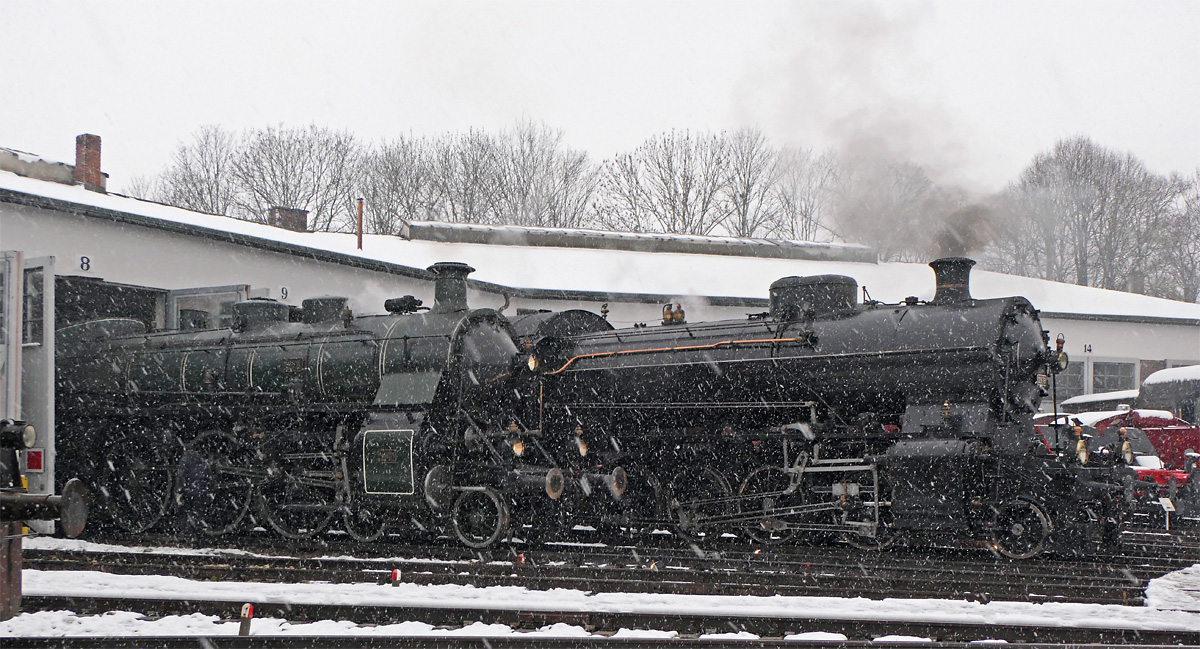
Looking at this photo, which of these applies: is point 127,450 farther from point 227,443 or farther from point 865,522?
point 865,522

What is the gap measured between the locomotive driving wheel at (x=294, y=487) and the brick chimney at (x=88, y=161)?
12.6 m

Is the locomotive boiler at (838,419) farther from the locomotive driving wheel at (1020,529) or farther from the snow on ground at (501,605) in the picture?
the snow on ground at (501,605)

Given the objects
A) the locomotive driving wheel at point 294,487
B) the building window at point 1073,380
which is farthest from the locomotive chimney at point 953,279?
the building window at point 1073,380

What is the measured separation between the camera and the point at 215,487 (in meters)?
11.4

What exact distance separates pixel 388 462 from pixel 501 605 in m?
3.69

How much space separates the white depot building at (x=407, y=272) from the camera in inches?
595

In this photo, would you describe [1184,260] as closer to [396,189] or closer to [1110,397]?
[1110,397]

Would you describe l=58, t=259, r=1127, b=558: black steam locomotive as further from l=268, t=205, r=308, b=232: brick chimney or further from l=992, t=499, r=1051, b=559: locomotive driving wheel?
l=268, t=205, r=308, b=232: brick chimney

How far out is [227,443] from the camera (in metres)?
11.8

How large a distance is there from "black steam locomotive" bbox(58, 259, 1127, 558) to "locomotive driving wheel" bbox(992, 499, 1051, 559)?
2cm

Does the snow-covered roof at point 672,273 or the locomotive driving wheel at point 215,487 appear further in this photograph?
the snow-covered roof at point 672,273

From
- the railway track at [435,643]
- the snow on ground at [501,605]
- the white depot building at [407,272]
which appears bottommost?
the snow on ground at [501,605]

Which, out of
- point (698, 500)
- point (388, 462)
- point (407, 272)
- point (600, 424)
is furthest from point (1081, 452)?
point (407, 272)

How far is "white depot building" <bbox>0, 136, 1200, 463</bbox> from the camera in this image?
1511cm
